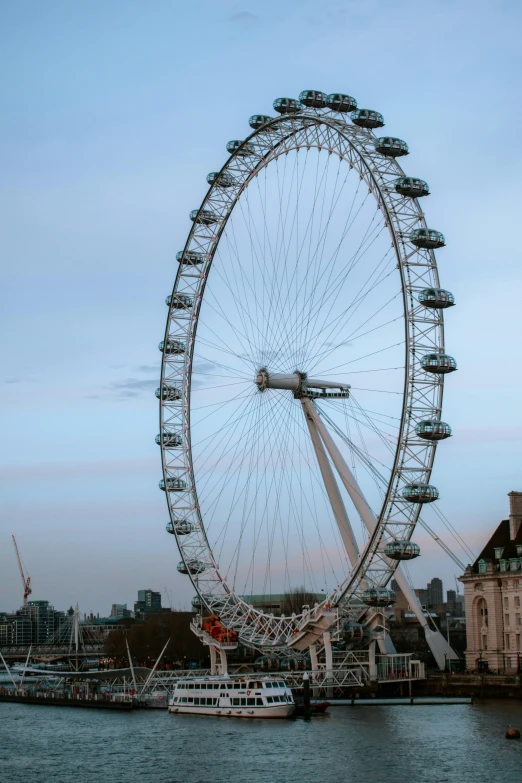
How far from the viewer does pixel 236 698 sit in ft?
212

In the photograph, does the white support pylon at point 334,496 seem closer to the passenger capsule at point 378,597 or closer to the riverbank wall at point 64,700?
the passenger capsule at point 378,597

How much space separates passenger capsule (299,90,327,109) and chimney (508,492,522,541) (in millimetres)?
27210

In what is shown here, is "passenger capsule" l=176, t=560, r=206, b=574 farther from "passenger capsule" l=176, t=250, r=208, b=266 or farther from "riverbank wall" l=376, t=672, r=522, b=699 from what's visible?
"passenger capsule" l=176, t=250, r=208, b=266

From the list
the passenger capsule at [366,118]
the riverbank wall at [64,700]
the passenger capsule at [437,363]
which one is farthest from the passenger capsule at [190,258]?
the riverbank wall at [64,700]

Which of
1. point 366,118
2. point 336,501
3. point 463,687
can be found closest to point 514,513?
point 463,687

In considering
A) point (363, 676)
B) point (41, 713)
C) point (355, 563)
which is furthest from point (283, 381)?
point (41, 713)

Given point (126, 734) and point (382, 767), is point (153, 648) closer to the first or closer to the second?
point (126, 734)

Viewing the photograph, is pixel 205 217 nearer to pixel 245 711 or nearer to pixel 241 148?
pixel 241 148

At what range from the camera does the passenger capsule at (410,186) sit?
206 feet

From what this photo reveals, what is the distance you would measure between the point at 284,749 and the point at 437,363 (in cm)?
2164

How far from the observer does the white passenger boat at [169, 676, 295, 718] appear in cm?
6294

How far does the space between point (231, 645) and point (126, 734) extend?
20456mm

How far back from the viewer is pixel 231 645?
7950cm

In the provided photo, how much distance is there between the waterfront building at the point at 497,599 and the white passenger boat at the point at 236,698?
48.7 feet
